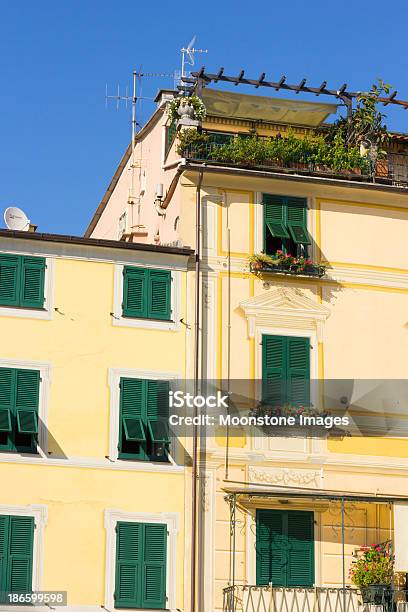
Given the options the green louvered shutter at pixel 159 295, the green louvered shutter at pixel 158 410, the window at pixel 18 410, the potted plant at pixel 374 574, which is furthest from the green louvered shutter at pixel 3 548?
the potted plant at pixel 374 574

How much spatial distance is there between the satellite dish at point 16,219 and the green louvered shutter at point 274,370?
6.00m

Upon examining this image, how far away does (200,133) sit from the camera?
3073 cm

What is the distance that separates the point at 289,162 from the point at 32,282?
6866 millimetres

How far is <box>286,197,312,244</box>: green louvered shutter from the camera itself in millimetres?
30219

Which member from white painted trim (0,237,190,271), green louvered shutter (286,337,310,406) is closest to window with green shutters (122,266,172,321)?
white painted trim (0,237,190,271)

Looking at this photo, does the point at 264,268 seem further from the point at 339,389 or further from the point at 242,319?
the point at 339,389

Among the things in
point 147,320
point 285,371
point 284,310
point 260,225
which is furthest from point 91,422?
point 260,225

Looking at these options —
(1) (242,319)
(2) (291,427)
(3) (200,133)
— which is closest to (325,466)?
(2) (291,427)

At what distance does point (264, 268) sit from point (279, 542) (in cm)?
611

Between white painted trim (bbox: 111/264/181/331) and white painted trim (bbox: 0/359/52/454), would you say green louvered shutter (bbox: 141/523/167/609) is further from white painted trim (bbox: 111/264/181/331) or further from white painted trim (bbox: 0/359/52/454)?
white painted trim (bbox: 111/264/181/331)

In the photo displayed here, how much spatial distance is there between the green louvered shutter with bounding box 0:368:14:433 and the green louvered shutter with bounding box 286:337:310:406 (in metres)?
6.17

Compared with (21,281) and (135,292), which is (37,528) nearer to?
(21,281)

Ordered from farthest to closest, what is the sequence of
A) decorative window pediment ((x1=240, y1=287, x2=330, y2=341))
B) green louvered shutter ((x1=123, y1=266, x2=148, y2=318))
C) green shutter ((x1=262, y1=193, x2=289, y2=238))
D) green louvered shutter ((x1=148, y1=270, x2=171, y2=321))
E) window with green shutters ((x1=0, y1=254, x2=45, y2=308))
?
1. green shutter ((x1=262, y1=193, x2=289, y2=238))
2. decorative window pediment ((x1=240, y1=287, x2=330, y2=341))
3. green louvered shutter ((x1=148, y1=270, x2=171, y2=321))
4. green louvered shutter ((x1=123, y1=266, x2=148, y2=318))
5. window with green shutters ((x1=0, y1=254, x2=45, y2=308))

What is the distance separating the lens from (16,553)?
26672mm
